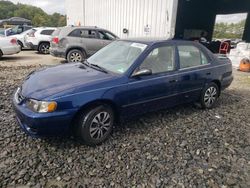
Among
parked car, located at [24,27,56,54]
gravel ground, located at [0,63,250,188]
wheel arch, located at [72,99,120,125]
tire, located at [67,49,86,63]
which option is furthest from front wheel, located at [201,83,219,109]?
parked car, located at [24,27,56,54]

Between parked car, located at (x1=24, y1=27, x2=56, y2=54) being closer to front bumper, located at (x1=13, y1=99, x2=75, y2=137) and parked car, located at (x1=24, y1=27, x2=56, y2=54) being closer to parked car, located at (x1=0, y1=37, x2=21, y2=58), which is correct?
parked car, located at (x1=0, y1=37, x2=21, y2=58)

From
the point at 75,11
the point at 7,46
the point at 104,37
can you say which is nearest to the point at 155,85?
the point at 104,37

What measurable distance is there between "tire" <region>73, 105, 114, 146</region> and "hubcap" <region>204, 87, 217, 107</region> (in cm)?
243

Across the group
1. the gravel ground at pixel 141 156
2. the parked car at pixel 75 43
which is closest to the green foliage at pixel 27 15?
the parked car at pixel 75 43

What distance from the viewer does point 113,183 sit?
8.59 ft

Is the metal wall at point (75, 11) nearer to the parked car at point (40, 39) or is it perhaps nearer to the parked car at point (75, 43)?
the parked car at point (40, 39)

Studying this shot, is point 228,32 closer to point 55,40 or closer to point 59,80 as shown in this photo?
point 55,40

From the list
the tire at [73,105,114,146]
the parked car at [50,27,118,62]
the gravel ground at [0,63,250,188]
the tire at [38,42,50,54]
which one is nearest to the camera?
the gravel ground at [0,63,250,188]

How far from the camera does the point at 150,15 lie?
10297 millimetres

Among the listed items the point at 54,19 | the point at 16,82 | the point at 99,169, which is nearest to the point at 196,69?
the point at 99,169

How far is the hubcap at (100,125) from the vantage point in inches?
126

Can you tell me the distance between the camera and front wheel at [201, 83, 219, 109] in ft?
15.6

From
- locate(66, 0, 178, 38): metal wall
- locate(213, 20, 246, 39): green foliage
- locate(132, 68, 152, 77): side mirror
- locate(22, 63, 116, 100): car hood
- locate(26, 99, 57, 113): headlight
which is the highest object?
locate(66, 0, 178, 38): metal wall

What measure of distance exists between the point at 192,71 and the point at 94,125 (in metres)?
2.25
